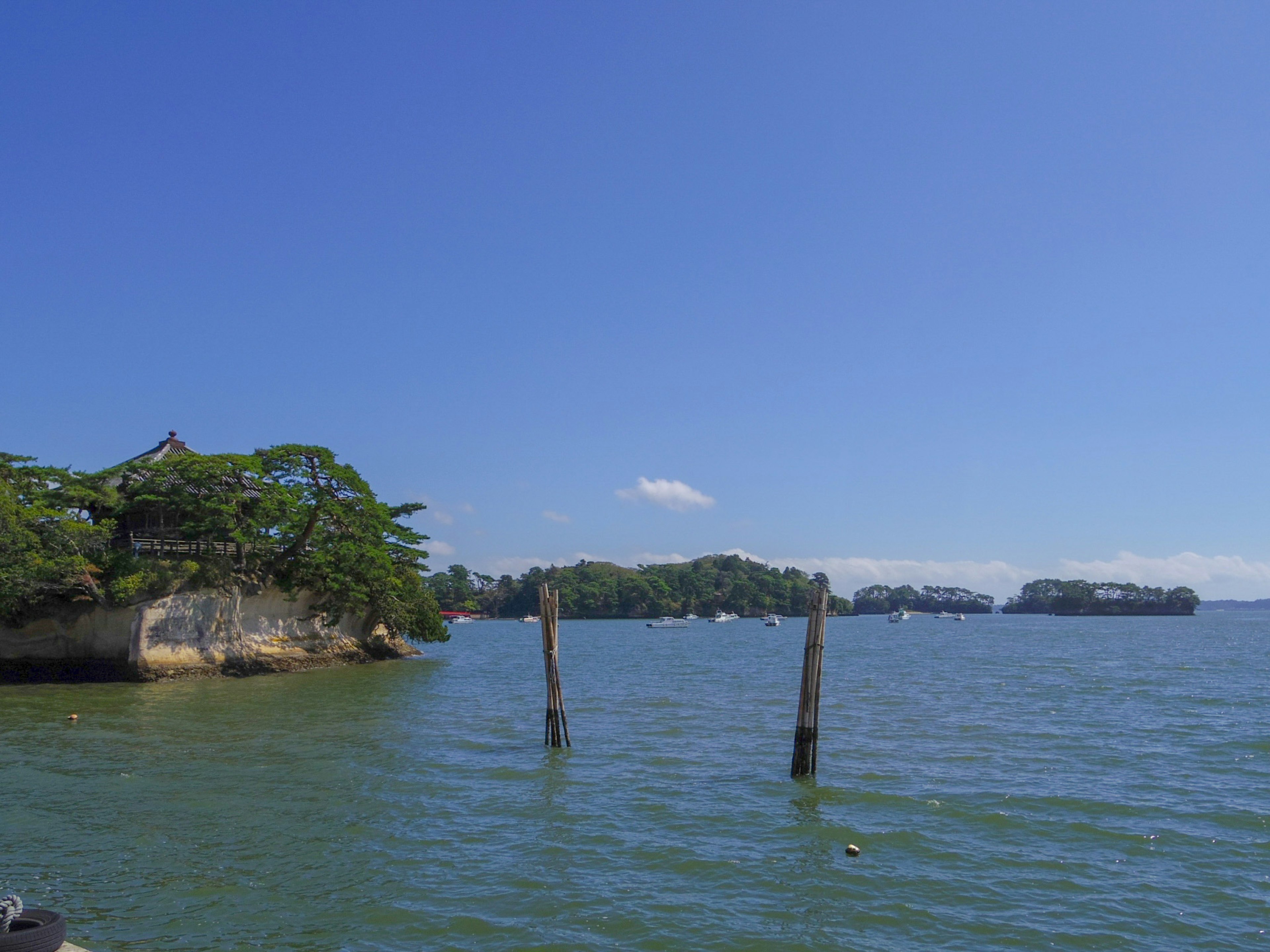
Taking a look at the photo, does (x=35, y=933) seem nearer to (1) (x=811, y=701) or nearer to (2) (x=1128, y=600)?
(1) (x=811, y=701)

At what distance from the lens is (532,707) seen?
2709 centimetres

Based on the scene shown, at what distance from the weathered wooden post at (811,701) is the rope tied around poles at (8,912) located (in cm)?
1203

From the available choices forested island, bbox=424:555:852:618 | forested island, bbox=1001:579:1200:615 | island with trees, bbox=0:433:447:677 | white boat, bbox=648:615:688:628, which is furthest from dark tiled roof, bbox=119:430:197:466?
forested island, bbox=1001:579:1200:615

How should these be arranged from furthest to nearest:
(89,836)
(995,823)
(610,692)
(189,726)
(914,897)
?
(610,692) < (189,726) < (995,823) < (89,836) < (914,897)

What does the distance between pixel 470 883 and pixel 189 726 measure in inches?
585

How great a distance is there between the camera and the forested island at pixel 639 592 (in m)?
158

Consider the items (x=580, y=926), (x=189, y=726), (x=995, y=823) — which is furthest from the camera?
(x=189, y=726)

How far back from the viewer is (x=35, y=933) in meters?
6.26

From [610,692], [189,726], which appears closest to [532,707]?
[610,692]

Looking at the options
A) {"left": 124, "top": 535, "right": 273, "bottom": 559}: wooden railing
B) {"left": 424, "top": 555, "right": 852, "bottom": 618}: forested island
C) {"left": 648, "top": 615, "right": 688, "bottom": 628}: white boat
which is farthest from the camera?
{"left": 424, "top": 555, "right": 852, "bottom": 618}: forested island

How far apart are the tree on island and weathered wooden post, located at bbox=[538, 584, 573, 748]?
19.7 metres

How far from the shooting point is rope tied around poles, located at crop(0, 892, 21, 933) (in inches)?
250

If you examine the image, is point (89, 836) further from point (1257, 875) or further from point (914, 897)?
point (1257, 875)

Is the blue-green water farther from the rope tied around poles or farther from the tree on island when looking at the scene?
the tree on island
